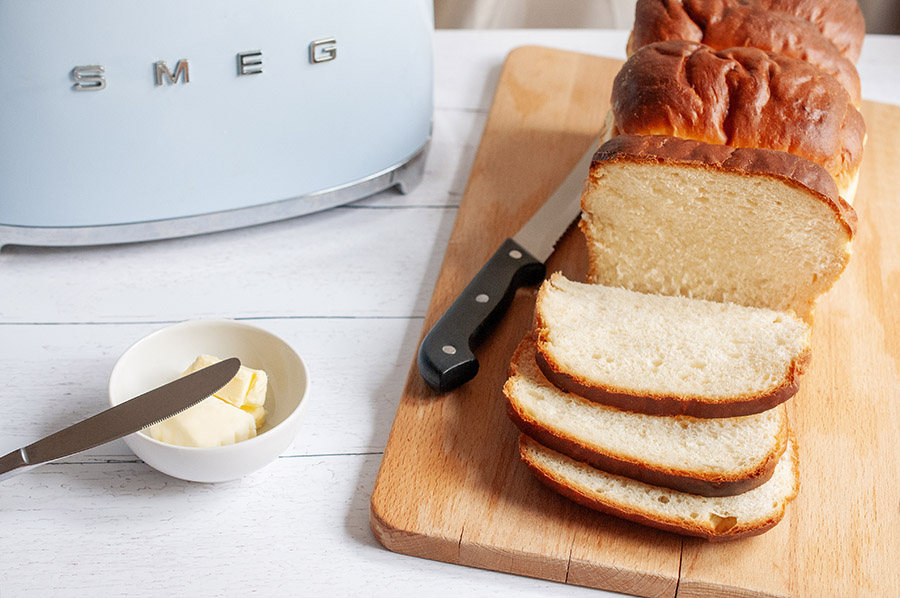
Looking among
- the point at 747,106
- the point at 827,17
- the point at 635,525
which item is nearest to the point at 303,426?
the point at 635,525

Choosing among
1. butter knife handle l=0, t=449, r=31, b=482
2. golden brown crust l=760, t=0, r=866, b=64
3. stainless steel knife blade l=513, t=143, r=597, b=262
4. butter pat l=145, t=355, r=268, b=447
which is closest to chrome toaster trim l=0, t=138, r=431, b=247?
stainless steel knife blade l=513, t=143, r=597, b=262

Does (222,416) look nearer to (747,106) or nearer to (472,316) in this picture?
(472,316)

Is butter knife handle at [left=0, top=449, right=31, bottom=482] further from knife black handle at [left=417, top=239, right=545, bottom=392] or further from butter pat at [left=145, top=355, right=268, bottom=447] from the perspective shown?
knife black handle at [left=417, top=239, right=545, bottom=392]

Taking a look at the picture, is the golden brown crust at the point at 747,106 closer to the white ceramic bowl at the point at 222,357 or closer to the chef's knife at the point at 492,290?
the chef's knife at the point at 492,290

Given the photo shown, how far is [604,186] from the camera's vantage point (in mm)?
1628

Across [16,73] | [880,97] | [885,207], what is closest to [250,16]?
[16,73]

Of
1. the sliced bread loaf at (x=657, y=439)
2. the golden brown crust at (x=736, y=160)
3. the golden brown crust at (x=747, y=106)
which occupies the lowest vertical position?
the sliced bread loaf at (x=657, y=439)

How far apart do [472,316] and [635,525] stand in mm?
479

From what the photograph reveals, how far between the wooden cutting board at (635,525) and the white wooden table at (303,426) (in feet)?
0.18

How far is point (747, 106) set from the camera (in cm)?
162

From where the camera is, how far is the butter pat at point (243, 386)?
1362 mm

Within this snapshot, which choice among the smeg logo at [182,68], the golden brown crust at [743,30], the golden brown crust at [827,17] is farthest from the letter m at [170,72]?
the golden brown crust at [827,17]

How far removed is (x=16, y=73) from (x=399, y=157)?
788 millimetres

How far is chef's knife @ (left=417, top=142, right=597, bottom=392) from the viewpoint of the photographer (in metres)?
1.52
